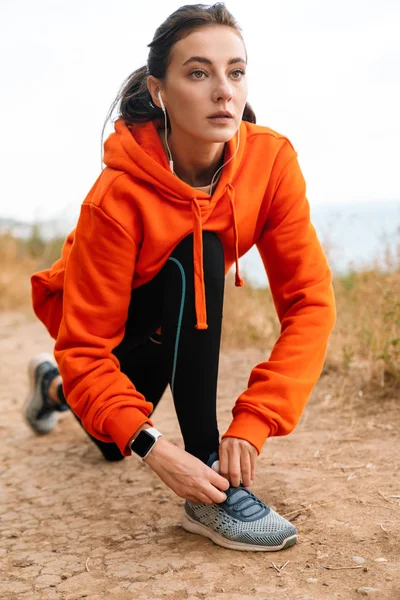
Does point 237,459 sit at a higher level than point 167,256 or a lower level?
lower

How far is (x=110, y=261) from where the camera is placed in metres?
1.85

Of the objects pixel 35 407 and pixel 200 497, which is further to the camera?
pixel 35 407

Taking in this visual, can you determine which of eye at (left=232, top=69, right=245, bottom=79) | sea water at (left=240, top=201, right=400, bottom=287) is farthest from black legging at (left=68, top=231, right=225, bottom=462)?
sea water at (left=240, top=201, right=400, bottom=287)

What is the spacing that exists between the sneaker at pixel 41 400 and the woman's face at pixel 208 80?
4.46ft

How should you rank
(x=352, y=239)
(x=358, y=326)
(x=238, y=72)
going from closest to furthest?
(x=238, y=72), (x=358, y=326), (x=352, y=239)

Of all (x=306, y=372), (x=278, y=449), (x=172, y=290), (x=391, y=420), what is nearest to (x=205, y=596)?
(x=306, y=372)

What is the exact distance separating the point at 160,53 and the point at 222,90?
0.76 ft

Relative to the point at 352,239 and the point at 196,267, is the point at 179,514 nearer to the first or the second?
the point at 196,267

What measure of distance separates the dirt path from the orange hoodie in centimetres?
29

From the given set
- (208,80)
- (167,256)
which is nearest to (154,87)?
(208,80)

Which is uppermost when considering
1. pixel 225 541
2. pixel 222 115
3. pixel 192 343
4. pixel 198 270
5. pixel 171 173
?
pixel 222 115

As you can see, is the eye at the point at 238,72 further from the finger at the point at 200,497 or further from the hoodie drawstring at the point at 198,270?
the finger at the point at 200,497

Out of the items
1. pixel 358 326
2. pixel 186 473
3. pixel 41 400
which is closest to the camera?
pixel 186 473

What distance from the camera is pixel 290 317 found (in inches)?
74.8
